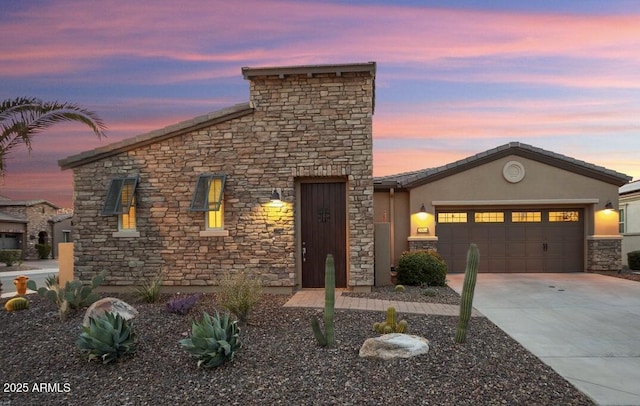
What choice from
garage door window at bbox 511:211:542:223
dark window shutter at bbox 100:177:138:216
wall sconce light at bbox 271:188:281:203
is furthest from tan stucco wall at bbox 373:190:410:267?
dark window shutter at bbox 100:177:138:216

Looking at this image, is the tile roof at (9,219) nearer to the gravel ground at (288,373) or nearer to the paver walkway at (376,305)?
the gravel ground at (288,373)

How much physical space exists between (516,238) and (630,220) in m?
Answer: 8.41

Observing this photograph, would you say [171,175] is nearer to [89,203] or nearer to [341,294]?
[89,203]

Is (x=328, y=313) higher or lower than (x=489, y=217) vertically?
lower

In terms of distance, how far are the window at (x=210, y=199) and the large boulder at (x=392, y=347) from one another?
6258 mm

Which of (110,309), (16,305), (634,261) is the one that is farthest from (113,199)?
(634,261)

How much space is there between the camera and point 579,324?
875 cm

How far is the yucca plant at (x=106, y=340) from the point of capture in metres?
6.46

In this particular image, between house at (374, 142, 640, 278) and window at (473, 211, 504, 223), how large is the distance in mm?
34

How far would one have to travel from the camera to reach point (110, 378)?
20.3 feet

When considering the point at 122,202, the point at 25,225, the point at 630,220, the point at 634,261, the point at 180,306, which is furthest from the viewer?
the point at 25,225

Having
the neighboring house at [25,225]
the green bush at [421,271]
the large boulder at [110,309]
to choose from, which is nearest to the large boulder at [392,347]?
the large boulder at [110,309]

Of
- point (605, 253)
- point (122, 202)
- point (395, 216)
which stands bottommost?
point (605, 253)

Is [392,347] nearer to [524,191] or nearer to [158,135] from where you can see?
[158,135]
